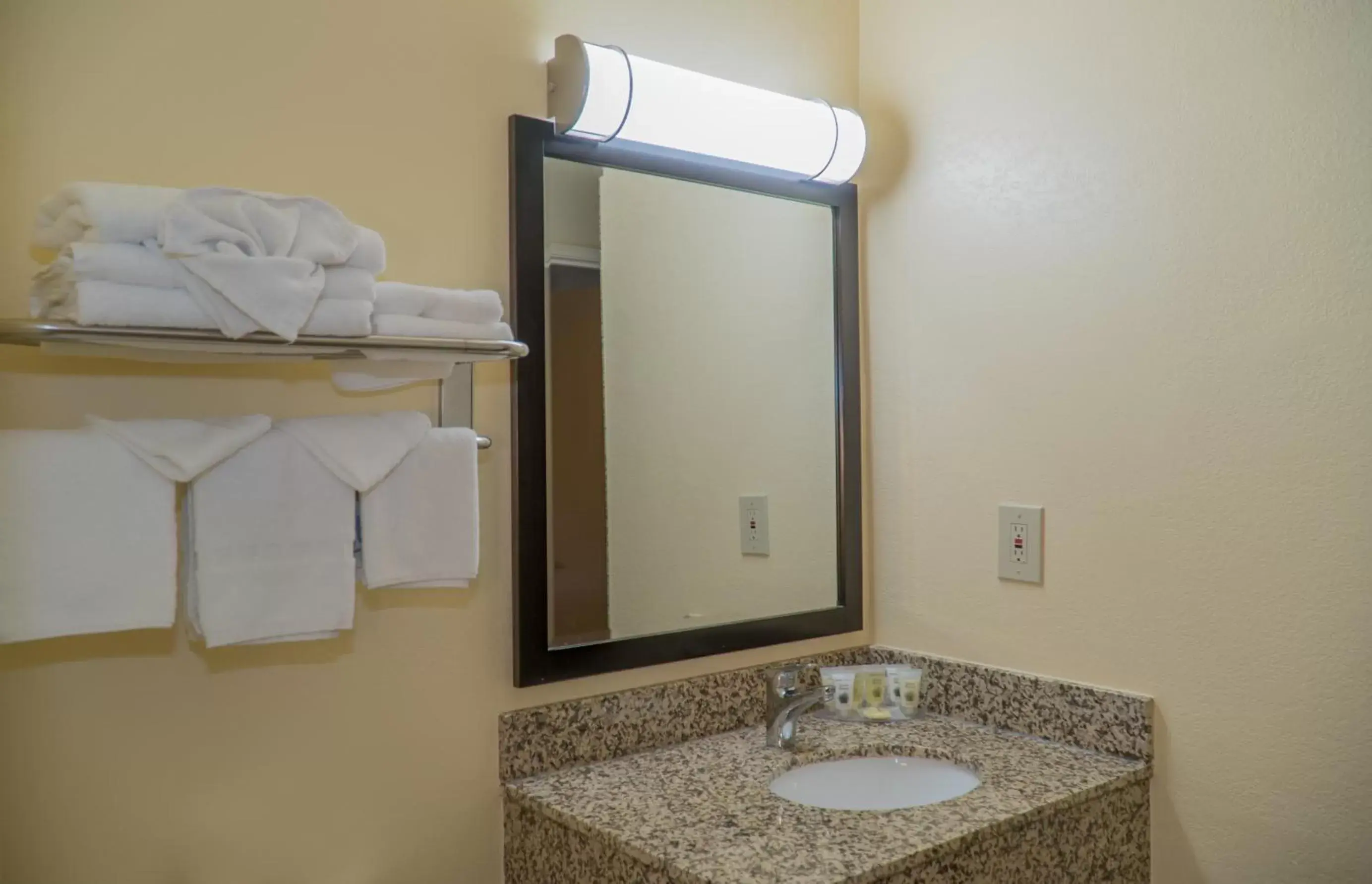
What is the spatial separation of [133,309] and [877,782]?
46.0 inches

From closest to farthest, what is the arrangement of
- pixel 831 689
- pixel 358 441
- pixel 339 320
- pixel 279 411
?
pixel 339 320 < pixel 358 441 < pixel 279 411 < pixel 831 689

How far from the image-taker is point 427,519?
1.21 meters

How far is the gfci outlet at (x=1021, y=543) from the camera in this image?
1.62m

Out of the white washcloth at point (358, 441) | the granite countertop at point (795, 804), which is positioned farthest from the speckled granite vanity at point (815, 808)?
the white washcloth at point (358, 441)

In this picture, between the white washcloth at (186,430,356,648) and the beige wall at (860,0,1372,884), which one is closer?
the white washcloth at (186,430,356,648)

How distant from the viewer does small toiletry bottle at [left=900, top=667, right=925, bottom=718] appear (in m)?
1.72

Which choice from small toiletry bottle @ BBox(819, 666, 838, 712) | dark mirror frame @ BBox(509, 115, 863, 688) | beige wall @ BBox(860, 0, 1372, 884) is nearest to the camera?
beige wall @ BBox(860, 0, 1372, 884)

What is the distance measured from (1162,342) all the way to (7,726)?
1.45 m

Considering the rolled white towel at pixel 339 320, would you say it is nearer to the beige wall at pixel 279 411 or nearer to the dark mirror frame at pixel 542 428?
the beige wall at pixel 279 411

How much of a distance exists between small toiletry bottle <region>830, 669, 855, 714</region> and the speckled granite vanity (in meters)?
0.03

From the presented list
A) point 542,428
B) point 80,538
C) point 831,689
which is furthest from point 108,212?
point 831,689

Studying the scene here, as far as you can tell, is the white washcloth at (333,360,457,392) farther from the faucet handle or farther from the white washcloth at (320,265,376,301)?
the faucet handle

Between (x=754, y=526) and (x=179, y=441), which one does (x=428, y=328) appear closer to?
(x=179, y=441)

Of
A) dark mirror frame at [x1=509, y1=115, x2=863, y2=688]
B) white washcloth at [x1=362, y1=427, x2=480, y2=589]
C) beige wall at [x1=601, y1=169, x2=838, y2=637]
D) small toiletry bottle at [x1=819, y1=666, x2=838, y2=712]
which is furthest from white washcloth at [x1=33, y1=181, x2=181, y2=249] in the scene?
small toiletry bottle at [x1=819, y1=666, x2=838, y2=712]
